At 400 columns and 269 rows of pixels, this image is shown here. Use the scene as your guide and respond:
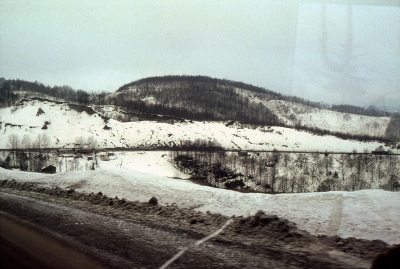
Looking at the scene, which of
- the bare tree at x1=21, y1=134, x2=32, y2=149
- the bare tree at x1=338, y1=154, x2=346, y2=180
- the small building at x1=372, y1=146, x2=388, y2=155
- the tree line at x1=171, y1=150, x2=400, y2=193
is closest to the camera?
the tree line at x1=171, y1=150, x2=400, y2=193

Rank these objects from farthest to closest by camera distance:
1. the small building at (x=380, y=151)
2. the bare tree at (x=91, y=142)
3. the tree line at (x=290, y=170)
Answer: the bare tree at (x=91, y=142), the small building at (x=380, y=151), the tree line at (x=290, y=170)

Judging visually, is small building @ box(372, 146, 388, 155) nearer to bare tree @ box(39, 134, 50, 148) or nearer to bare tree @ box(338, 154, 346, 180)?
bare tree @ box(338, 154, 346, 180)

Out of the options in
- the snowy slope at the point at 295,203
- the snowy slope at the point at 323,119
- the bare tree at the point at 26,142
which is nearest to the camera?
the snowy slope at the point at 295,203

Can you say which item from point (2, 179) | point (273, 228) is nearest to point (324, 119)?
point (273, 228)

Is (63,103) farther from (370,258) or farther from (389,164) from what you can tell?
(370,258)

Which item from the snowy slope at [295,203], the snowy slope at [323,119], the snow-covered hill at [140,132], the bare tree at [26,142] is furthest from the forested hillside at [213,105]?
the snowy slope at [295,203]

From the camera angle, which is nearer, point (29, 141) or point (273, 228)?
point (273, 228)

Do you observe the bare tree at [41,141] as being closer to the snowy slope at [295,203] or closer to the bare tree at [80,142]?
the bare tree at [80,142]

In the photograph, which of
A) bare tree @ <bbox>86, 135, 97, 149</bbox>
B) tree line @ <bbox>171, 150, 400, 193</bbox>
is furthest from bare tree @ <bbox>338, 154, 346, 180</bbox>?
bare tree @ <bbox>86, 135, 97, 149</bbox>
